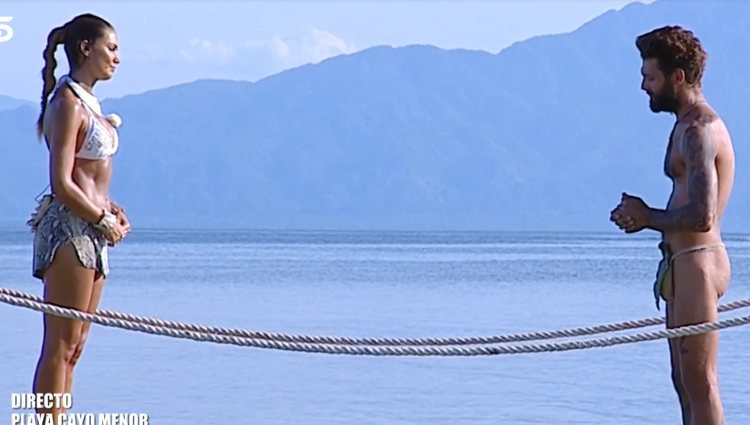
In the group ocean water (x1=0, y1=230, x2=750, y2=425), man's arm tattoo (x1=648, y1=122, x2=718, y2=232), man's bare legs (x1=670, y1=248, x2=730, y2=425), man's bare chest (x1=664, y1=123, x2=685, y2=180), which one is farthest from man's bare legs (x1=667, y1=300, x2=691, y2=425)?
ocean water (x1=0, y1=230, x2=750, y2=425)

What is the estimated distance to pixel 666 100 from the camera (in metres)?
→ 5.75

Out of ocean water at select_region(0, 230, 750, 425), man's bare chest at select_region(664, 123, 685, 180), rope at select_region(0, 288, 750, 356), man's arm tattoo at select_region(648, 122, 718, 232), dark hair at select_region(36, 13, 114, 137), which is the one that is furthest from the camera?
ocean water at select_region(0, 230, 750, 425)

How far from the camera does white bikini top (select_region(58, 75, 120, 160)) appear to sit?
5746mm

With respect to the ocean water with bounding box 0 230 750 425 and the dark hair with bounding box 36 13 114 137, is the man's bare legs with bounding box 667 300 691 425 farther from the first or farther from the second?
the ocean water with bounding box 0 230 750 425

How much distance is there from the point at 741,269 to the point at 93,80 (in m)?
49.7

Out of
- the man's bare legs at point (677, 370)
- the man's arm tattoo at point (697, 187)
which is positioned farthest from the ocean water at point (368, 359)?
the man's arm tattoo at point (697, 187)

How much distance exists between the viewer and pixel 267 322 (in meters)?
27.4

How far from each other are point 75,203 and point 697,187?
6.82 feet

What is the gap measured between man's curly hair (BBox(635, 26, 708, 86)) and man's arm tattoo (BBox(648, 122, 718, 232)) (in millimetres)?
208

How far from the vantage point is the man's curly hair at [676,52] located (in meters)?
5.66

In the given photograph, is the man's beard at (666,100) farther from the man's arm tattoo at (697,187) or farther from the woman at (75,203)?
the woman at (75,203)

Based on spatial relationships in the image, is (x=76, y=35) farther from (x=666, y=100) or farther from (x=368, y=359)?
(x=368, y=359)

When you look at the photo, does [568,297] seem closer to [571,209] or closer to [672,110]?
[672,110]

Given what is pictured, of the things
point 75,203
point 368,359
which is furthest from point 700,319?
point 368,359
